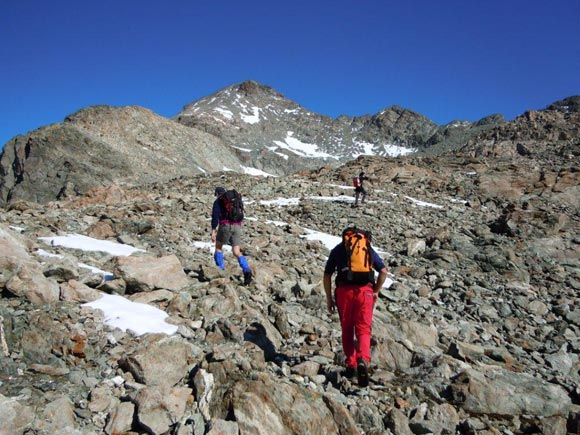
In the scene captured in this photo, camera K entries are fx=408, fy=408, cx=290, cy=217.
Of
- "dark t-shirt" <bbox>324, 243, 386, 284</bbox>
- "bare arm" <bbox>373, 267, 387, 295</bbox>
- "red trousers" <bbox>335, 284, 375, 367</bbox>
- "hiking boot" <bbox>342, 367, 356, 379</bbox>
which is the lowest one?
"hiking boot" <bbox>342, 367, 356, 379</bbox>

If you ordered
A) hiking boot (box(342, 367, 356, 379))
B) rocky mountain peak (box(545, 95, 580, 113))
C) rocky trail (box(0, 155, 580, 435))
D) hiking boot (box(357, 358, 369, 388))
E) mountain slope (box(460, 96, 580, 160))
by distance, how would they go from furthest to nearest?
rocky mountain peak (box(545, 95, 580, 113))
mountain slope (box(460, 96, 580, 160))
hiking boot (box(342, 367, 356, 379))
hiking boot (box(357, 358, 369, 388))
rocky trail (box(0, 155, 580, 435))

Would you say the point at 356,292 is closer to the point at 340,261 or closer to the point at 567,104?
the point at 340,261

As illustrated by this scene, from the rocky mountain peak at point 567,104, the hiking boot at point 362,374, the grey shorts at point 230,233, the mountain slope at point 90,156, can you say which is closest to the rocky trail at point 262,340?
the hiking boot at point 362,374

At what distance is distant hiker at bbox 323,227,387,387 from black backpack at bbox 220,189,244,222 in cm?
406

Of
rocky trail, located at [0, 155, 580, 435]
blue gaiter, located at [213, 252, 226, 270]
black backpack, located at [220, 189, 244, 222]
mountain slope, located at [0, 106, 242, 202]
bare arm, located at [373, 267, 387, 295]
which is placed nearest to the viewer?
rocky trail, located at [0, 155, 580, 435]

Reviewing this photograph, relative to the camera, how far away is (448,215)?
2473 cm

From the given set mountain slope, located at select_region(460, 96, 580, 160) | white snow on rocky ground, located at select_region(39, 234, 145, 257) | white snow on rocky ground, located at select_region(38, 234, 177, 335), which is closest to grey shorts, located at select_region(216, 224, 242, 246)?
white snow on rocky ground, located at select_region(39, 234, 145, 257)

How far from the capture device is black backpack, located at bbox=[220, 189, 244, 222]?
31.1 feet

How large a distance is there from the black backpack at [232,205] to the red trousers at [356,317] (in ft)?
14.1

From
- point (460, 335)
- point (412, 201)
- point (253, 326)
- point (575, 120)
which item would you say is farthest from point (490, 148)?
point (253, 326)

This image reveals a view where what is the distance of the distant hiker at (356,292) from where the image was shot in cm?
570

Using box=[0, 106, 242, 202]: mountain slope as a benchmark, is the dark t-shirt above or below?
below

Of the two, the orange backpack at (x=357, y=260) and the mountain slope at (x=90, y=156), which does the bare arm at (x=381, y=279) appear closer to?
the orange backpack at (x=357, y=260)

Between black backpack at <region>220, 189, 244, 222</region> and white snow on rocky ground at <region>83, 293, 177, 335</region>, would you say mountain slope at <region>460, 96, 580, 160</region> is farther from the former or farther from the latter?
white snow on rocky ground at <region>83, 293, 177, 335</region>
